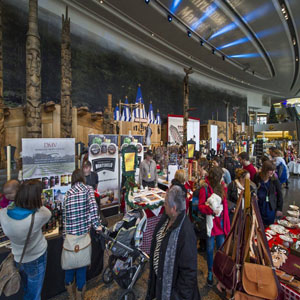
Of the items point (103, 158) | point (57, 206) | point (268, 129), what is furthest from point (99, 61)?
point (268, 129)

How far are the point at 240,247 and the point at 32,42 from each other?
17.5 feet

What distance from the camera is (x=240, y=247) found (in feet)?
5.17

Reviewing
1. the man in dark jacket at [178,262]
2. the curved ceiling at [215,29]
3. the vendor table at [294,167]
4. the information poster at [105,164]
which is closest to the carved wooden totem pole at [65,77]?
the information poster at [105,164]

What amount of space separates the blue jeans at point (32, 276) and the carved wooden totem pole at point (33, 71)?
3.34m

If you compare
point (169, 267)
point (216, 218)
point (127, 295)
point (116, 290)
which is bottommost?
point (116, 290)

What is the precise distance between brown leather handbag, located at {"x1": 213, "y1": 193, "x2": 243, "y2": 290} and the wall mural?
733 cm

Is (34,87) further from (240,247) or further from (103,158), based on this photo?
(240,247)

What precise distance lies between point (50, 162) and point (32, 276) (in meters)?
2.08

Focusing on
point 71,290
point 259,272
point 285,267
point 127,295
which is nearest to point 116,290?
point 127,295

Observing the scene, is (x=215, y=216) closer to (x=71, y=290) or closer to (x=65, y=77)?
(x=71, y=290)

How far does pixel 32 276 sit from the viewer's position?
177 centimetres

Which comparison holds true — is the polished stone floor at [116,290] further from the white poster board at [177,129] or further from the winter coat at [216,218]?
the white poster board at [177,129]

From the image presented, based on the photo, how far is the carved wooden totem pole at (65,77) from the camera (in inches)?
207

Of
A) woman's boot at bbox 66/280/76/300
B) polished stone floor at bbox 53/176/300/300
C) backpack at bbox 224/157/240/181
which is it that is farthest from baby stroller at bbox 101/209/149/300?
backpack at bbox 224/157/240/181
